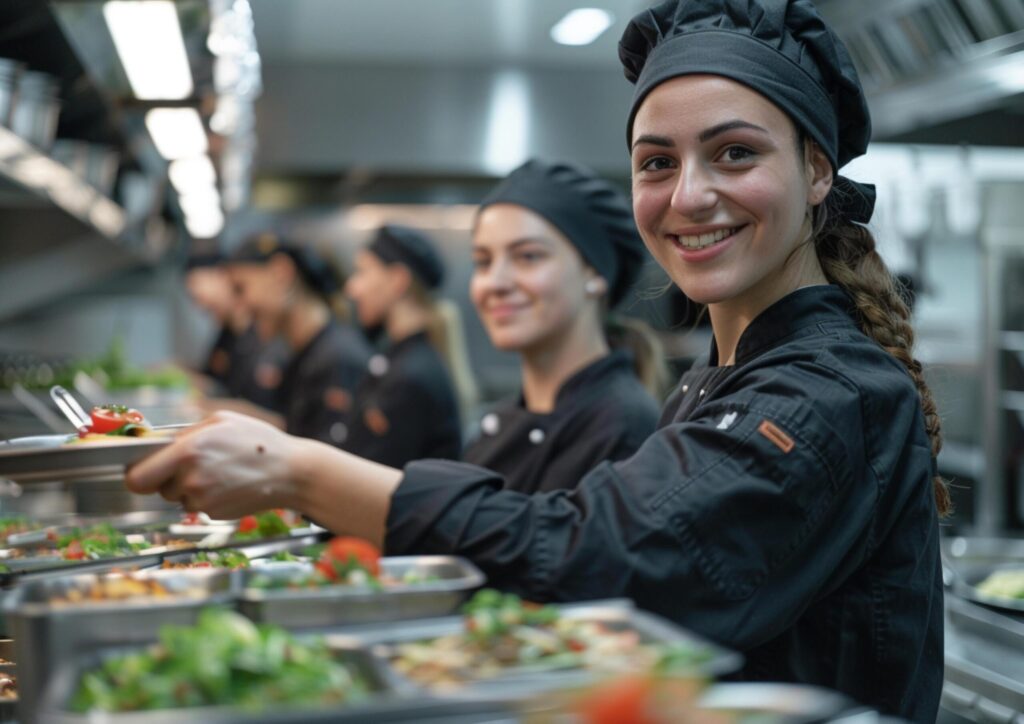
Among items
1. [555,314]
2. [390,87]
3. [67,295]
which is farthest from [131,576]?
[67,295]

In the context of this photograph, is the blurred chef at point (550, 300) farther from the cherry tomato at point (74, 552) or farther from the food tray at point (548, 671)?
the food tray at point (548, 671)

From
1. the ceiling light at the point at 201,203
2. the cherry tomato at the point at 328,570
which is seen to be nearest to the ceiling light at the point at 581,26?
the ceiling light at the point at 201,203

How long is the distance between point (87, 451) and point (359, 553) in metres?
0.50

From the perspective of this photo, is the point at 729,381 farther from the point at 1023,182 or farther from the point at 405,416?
the point at 1023,182

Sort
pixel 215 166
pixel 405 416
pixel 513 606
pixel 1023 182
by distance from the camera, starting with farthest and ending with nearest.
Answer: pixel 215 166
pixel 1023 182
pixel 405 416
pixel 513 606

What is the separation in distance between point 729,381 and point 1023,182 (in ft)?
12.2

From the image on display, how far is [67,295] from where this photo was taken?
983cm

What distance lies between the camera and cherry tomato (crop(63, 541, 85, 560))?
1979 mm

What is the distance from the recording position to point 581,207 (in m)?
2.90

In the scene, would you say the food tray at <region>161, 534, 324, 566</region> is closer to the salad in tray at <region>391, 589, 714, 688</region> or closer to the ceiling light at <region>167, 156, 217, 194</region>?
the salad in tray at <region>391, 589, 714, 688</region>

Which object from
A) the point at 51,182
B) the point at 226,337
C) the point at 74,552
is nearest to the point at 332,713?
the point at 74,552

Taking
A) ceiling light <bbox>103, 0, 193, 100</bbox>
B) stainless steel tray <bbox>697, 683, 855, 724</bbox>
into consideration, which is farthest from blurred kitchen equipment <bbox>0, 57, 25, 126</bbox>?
stainless steel tray <bbox>697, 683, 855, 724</bbox>

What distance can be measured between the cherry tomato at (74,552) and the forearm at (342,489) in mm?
617

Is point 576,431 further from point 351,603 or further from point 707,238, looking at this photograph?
point 351,603
